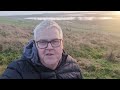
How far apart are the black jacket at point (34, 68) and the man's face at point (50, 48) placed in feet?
0.21

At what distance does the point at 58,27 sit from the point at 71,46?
0.39m

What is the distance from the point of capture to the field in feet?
14.1

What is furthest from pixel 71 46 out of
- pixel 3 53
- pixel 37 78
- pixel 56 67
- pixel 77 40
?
pixel 3 53

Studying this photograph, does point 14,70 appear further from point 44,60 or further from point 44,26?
point 44,26

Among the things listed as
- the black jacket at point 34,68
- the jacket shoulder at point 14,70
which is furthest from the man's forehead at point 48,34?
the jacket shoulder at point 14,70

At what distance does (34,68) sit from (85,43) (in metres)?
0.92

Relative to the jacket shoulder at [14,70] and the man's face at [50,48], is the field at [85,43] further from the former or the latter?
the man's face at [50,48]

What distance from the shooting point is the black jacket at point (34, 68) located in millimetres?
4129

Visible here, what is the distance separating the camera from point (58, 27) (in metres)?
4.22

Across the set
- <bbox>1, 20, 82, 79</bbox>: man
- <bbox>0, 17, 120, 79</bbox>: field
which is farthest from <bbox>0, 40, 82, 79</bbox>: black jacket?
<bbox>0, 17, 120, 79</bbox>: field

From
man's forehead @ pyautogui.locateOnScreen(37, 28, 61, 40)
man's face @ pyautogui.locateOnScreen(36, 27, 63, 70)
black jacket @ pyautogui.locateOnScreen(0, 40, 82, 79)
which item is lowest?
black jacket @ pyautogui.locateOnScreen(0, 40, 82, 79)

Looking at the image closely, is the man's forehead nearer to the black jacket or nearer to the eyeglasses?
the eyeglasses

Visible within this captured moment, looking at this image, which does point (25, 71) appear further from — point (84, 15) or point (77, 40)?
point (84, 15)

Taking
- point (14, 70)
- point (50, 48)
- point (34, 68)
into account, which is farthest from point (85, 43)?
point (14, 70)
